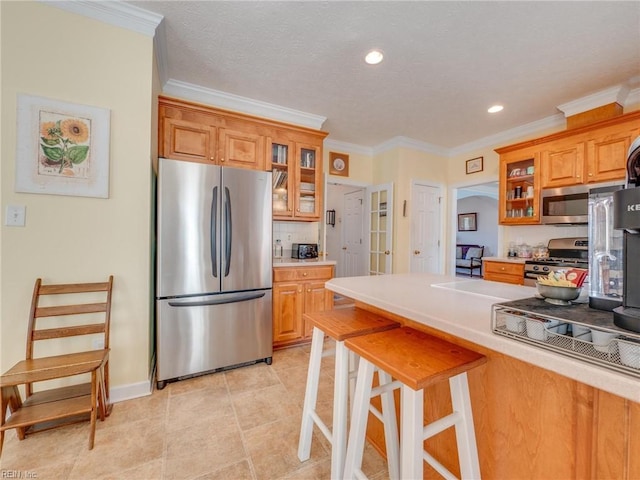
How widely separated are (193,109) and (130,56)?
0.76m

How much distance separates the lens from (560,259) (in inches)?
118

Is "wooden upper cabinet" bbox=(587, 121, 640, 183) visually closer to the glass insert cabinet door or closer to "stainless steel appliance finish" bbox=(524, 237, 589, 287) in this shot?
"stainless steel appliance finish" bbox=(524, 237, 589, 287)

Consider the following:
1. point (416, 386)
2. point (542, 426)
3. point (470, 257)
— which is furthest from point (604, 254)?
point (470, 257)

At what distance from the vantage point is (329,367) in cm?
255

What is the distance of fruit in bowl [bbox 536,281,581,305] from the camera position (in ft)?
2.85

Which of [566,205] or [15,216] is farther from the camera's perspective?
[566,205]

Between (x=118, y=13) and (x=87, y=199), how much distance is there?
1.30m

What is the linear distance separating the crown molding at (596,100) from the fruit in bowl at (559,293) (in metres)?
3.24

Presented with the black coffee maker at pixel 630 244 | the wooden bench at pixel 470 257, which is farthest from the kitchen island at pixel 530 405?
the wooden bench at pixel 470 257

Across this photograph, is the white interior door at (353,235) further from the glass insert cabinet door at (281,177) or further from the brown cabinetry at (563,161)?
the brown cabinetry at (563,161)

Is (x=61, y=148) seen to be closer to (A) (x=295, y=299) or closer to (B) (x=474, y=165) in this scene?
(A) (x=295, y=299)

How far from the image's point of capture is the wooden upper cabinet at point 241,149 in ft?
9.36

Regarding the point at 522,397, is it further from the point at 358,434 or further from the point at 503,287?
the point at 503,287

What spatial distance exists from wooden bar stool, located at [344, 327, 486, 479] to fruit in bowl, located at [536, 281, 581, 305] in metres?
0.31
